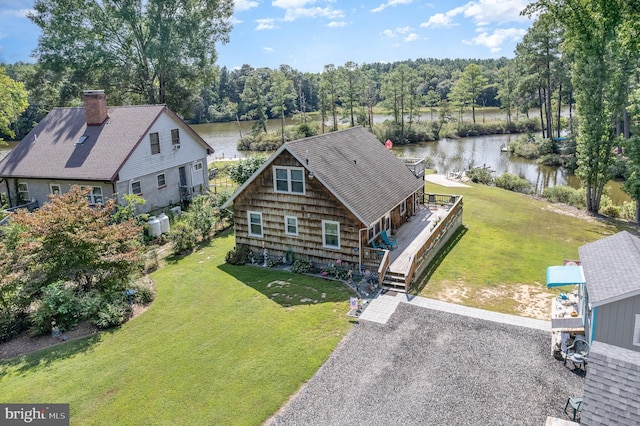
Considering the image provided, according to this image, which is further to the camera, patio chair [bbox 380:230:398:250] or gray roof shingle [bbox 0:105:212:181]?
gray roof shingle [bbox 0:105:212:181]

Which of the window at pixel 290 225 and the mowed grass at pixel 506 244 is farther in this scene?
the window at pixel 290 225

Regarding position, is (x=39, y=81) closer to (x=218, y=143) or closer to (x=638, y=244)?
(x=218, y=143)

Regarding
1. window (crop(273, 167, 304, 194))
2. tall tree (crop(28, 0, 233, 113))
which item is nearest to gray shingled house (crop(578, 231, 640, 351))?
window (crop(273, 167, 304, 194))

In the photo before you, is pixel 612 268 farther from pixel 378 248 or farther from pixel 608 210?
pixel 608 210

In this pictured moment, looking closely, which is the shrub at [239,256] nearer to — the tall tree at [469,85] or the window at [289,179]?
the window at [289,179]

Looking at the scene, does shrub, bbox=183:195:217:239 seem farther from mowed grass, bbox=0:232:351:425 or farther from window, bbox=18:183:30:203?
window, bbox=18:183:30:203

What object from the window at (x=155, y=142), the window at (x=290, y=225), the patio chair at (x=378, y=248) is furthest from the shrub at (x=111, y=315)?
the window at (x=155, y=142)
